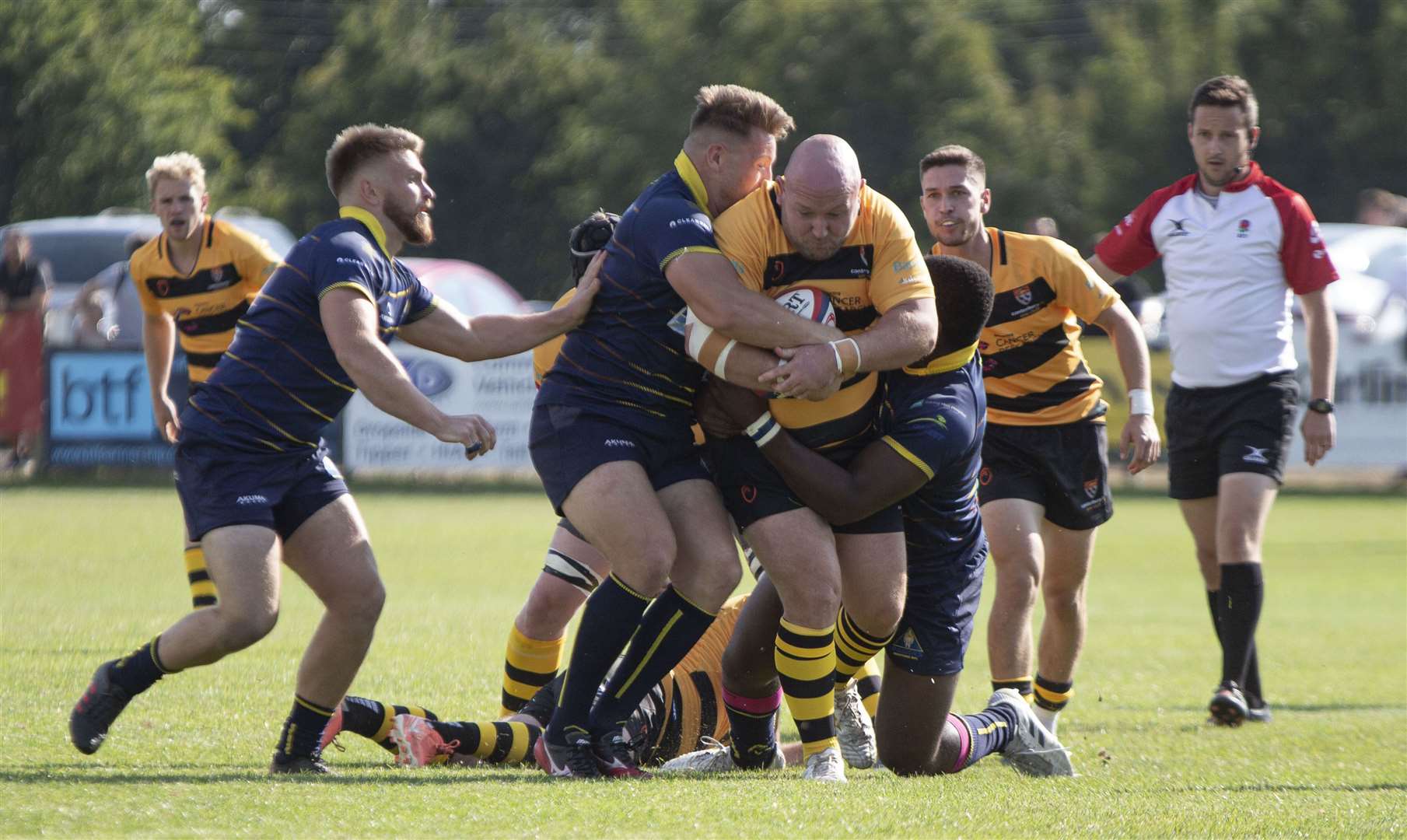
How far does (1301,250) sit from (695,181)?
3242 millimetres

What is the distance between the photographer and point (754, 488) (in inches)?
219

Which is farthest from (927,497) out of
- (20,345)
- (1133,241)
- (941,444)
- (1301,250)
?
(20,345)

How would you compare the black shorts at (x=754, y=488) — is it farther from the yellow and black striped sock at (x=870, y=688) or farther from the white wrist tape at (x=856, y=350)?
the yellow and black striped sock at (x=870, y=688)

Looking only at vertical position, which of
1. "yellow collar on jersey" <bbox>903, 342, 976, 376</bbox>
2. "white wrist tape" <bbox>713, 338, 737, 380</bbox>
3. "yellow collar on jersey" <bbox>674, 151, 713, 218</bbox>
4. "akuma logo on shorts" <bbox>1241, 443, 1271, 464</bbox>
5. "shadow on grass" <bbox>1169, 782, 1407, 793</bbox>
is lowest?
"shadow on grass" <bbox>1169, 782, 1407, 793</bbox>

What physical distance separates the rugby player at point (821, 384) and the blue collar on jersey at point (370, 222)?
1.11m

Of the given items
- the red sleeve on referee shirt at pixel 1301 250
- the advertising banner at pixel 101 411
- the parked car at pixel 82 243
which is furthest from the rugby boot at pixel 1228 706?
the parked car at pixel 82 243

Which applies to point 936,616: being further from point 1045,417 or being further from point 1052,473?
point 1045,417

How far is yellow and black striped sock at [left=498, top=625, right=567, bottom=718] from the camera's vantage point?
253 inches

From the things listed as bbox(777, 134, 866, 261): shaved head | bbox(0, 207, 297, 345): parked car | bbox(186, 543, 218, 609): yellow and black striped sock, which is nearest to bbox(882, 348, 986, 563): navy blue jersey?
bbox(777, 134, 866, 261): shaved head

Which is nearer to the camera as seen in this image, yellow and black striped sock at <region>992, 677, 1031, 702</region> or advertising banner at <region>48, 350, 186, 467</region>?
yellow and black striped sock at <region>992, 677, 1031, 702</region>

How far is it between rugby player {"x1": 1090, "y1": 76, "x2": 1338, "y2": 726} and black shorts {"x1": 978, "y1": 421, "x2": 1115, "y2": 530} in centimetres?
102

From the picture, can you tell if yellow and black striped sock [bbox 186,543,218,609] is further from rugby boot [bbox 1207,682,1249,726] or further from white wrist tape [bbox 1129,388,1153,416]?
rugby boot [bbox 1207,682,1249,726]

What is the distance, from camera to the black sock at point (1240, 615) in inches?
293

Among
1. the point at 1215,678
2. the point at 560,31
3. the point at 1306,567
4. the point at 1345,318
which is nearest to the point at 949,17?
the point at 560,31
